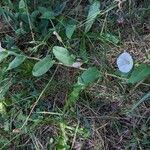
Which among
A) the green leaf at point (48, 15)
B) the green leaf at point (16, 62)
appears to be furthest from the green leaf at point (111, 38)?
the green leaf at point (16, 62)

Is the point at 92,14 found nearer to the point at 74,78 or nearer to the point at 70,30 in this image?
the point at 70,30

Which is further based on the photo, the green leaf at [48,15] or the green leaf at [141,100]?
the green leaf at [48,15]

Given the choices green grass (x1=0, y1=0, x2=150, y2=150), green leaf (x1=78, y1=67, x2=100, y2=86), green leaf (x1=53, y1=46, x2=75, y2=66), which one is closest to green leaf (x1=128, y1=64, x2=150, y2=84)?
green grass (x1=0, y1=0, x2=150, y2=150)

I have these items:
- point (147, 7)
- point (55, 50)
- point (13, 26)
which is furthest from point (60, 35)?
point (147, 7)

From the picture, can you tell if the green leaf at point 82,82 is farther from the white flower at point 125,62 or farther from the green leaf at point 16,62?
the green leaf at point 16,62

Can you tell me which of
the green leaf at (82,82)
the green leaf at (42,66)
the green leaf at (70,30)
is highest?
the green leaf at (70,30)
